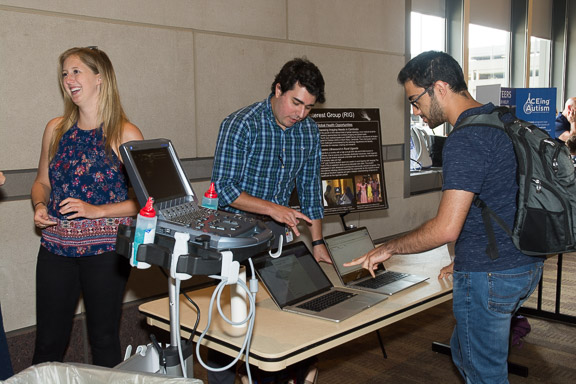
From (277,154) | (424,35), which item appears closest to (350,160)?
(277,154)

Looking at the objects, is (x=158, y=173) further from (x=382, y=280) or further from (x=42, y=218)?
(x=382, y=280)

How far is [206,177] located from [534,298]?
9.15 feet

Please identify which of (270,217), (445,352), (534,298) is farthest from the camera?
(534,298)

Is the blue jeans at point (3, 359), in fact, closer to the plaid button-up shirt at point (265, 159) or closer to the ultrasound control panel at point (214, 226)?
the plaid button-up shirt at point (265, 159)

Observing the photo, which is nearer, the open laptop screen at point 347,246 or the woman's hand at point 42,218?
the woman's hand at point 42,218

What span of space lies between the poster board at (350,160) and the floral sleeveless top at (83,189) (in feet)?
5.84

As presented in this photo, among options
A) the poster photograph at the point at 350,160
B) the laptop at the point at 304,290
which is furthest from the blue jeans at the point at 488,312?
the poster photograph at the point at 350,160

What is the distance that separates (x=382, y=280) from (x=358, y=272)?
106mm

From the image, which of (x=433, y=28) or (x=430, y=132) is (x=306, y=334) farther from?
(x=433, y=28)

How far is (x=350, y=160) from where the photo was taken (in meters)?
3.84

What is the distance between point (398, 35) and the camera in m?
5.05

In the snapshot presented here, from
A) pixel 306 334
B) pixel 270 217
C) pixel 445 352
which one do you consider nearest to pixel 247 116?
pixel 270 217

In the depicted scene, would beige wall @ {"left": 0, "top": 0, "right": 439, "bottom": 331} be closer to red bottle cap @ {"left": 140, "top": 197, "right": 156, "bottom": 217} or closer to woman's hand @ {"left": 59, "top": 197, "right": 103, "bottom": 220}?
woman's hand @ {"left": 59, "top": 197, "right": 103, "bottom": 220}

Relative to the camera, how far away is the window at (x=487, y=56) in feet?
22.5
